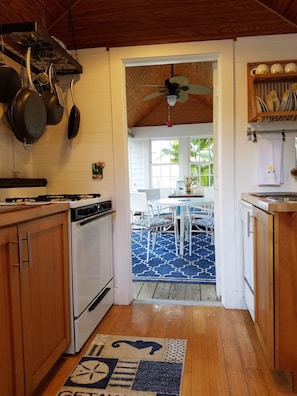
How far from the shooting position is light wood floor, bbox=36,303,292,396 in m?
1.56

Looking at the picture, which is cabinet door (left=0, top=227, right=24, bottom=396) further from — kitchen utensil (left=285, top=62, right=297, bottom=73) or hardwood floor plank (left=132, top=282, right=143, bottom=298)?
kitchen utensil (left=285, top=62, right=297, bottom=73)

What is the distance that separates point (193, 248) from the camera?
15.1 ft

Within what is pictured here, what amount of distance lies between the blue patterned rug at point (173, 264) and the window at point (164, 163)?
2.35 metres

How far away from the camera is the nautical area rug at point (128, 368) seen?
155cm

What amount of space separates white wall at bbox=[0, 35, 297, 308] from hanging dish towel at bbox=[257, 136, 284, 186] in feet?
0.19

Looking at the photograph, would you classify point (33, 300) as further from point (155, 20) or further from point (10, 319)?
point (155, 20)

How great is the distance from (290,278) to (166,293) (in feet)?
5.21

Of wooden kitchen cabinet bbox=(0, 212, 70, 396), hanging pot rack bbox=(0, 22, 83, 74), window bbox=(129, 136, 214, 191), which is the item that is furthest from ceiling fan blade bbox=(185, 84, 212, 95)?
window bbox=(129, 136, 214, 191)

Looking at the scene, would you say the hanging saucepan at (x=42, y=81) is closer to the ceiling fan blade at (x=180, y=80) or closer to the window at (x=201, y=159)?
the ceiling fan blade at (x=180, y=80)

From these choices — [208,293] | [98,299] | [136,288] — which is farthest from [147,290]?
[98,299]

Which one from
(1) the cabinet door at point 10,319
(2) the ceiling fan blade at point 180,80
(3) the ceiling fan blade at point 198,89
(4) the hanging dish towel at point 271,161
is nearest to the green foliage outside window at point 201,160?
(3) the ceiling fan blade at point 198,89

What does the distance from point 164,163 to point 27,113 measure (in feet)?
17.6

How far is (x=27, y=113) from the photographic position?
6.45 feet

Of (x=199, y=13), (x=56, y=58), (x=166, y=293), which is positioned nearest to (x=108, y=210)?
(x=166, y=293)
